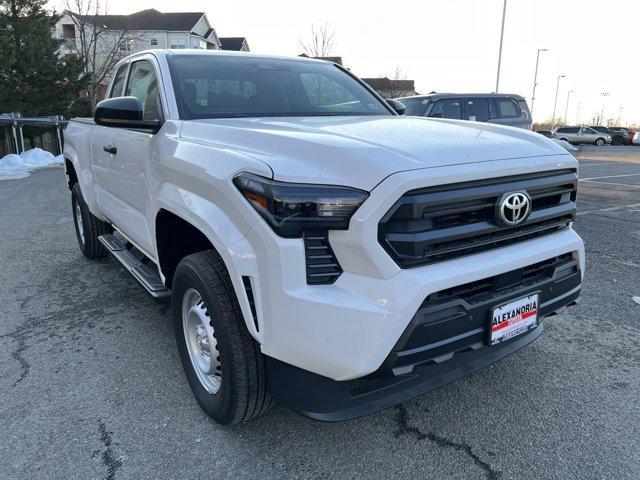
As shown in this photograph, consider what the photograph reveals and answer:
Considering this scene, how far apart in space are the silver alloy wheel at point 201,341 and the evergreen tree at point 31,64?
25.9 m

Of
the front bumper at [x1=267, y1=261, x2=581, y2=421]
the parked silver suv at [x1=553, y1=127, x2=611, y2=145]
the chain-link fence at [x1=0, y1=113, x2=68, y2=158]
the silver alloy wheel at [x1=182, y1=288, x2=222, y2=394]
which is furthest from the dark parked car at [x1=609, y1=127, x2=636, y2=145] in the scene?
the silver alloy wheel at [x1=182, y1=288, x2=222, y2=394]

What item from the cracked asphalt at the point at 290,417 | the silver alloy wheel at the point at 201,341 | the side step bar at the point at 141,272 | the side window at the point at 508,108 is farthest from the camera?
the side window at the point at 508,108

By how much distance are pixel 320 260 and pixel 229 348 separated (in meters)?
0.63

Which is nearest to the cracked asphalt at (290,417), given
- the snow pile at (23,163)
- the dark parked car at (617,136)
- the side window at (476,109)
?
the side window at (476,109)

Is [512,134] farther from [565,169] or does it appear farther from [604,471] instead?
[604,471]

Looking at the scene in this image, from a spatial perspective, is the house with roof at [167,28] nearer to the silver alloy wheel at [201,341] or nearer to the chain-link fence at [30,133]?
the chain-link fence at [30,133]

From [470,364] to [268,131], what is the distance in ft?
4.74

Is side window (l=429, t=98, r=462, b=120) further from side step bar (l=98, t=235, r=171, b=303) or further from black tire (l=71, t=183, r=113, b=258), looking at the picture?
side step bar (l=98, t=235, r=171, b=303)

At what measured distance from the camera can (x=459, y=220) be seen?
2.11 metres

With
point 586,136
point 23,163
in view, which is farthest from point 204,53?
point 586,136

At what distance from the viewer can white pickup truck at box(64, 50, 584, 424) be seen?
189 cm

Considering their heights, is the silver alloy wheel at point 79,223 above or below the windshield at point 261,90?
below

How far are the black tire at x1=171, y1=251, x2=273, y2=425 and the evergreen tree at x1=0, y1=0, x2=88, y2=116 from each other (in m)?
26.2

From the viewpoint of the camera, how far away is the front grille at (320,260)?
1.91 metres
